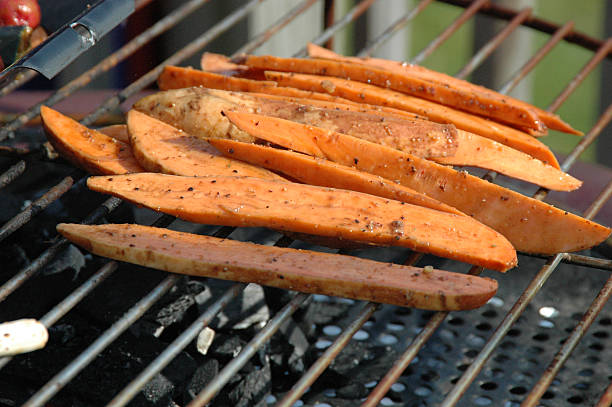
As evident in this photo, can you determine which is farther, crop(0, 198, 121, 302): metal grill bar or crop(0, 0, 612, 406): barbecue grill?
crop(0, 0, 612, 406): barbecue grill

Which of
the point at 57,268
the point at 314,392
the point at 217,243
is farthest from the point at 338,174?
the point at 57,268

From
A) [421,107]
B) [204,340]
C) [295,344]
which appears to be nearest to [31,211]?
[204,340]

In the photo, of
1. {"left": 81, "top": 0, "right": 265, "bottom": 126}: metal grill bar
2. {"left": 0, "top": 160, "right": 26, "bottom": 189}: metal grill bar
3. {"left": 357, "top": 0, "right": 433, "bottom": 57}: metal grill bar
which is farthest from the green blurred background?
{"left": 0, "top": 160, "right": 26, "bottom": 189}: metal grill bar

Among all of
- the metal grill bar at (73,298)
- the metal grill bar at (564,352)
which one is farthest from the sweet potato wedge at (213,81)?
the metal grill bar at (564,352)

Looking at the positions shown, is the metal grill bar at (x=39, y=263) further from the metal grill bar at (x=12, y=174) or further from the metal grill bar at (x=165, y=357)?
the metal grill bar at (x=165, y=357)

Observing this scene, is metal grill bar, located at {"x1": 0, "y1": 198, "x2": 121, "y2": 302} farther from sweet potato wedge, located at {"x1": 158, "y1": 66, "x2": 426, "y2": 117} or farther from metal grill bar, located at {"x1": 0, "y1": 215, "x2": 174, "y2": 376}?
sweet potato wedge, located at {"x1": 158, "y1": 66, "x2": 426, "y2": 117}

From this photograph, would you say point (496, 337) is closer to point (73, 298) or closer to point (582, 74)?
point (73, 298)
